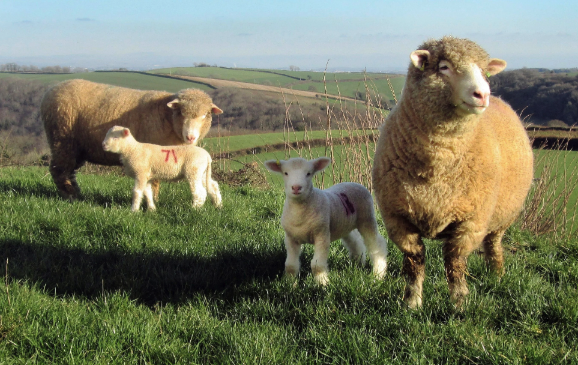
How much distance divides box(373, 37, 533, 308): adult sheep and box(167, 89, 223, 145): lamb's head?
3.83 m

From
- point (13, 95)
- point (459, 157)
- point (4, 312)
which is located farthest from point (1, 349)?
point (13, 95)

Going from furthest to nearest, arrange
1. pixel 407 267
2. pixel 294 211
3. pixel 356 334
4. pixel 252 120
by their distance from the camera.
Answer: pixel 252 120, pixel 294 211, pixel 407 267, pixel 356 334

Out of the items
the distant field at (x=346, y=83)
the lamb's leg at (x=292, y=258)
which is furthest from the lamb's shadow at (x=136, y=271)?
the distant field at (x=346, y=83)

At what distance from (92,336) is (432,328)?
6.47ft

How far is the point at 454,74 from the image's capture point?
8.72ft

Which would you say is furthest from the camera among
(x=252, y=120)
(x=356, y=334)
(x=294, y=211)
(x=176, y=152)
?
(x=252, y=120)

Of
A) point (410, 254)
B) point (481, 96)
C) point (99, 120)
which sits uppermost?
point (481, 96)

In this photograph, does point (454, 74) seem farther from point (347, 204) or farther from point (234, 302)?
point (234, 302)

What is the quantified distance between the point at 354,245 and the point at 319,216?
2.76 feet

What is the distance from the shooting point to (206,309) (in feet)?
10.6

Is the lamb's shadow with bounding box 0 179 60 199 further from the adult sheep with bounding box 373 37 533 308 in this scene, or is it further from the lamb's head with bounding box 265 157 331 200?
the adult sheep with bounding box 373 37 533 308

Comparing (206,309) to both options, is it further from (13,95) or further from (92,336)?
(13,95)

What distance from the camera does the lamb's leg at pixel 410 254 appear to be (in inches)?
122

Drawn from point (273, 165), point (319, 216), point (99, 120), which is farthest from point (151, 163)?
point (319, 216)
